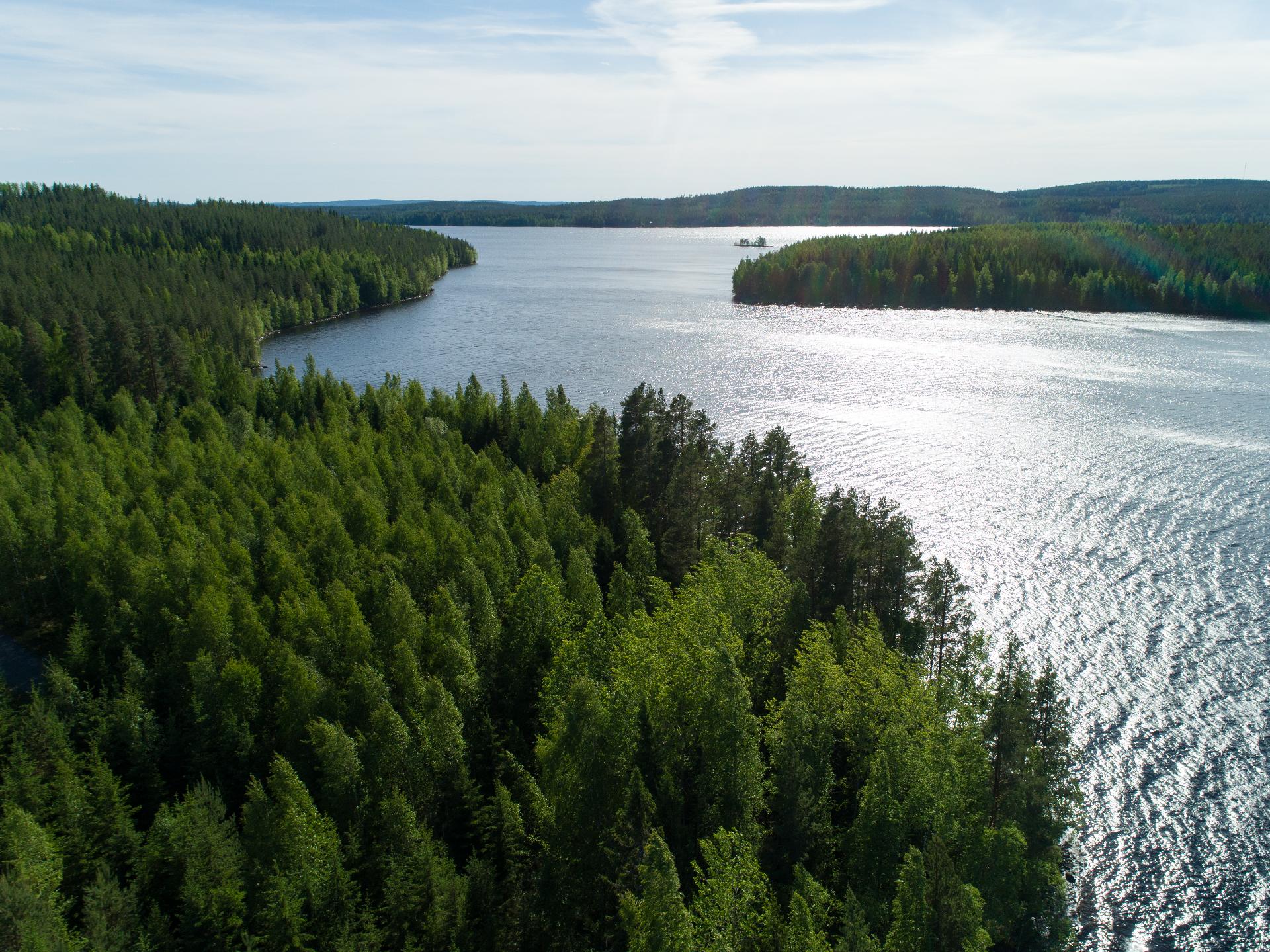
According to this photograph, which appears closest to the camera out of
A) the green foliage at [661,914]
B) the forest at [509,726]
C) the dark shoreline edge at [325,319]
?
the green foliage at [661,914]

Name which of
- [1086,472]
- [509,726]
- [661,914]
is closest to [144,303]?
[509,726]

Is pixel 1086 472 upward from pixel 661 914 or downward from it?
downward

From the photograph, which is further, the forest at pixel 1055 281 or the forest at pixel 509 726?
the forest at pixel 1055 281

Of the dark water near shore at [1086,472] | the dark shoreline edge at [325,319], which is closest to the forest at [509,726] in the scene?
the dark water near shore at [1086,472]

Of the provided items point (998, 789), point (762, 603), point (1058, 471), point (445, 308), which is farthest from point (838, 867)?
point (445, 308)

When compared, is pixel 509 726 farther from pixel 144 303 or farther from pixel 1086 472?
pixel 144 303

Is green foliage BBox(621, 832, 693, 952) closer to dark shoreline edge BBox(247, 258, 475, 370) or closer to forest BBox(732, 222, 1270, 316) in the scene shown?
dark shoreline edge BBox(247, 258, 475, 370)

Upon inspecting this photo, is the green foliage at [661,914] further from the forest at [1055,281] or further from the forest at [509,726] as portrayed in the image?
the forest at [1055,281]
